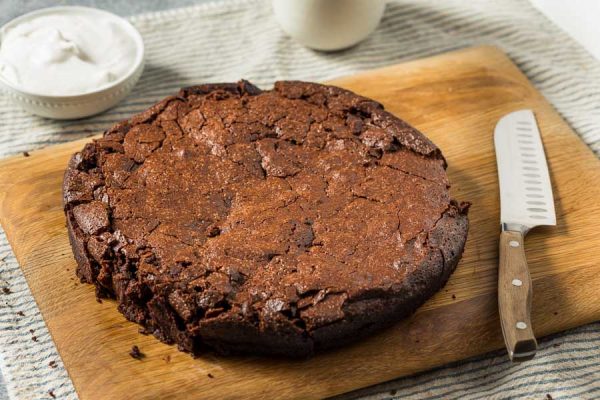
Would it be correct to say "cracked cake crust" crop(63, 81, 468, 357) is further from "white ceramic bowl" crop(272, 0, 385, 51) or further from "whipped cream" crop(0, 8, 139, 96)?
"white ceramic bowl" crop(272, 0, 385, 51)

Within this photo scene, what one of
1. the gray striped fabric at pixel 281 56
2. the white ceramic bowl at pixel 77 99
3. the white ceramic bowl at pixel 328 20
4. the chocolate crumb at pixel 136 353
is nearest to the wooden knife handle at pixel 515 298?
the gray striped fabric at pixel 281 56

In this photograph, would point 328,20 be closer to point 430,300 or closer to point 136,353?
point 430,300

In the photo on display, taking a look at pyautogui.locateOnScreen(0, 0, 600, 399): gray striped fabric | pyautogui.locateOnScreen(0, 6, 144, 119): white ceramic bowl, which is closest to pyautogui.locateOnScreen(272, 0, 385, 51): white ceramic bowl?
pyautogui.locateOnScreen(0, 0, 600, 399): gray striped fabric

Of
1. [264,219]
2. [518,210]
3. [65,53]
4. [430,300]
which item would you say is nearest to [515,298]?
[430,300]

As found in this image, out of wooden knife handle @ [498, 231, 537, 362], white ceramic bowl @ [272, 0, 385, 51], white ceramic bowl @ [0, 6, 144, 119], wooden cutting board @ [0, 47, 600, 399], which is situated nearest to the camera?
wooden knife handle @ [498, 231, 537, 362]

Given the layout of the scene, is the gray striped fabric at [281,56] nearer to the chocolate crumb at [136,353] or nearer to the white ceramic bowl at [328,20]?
the white ceramic bowl at [328,20]

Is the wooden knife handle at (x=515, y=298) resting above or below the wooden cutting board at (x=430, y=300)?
above

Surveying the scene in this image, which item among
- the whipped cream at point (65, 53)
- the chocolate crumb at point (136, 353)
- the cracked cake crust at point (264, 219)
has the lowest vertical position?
the chocolate crumb at point (136, 353)
